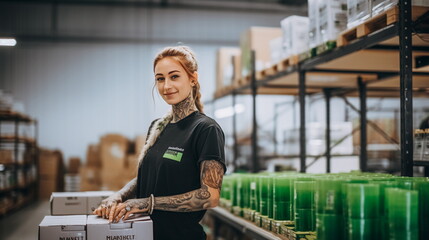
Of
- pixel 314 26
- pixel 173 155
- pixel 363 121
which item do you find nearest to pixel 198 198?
pixel 173 155

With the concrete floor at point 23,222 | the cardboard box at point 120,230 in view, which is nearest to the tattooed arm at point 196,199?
the cardboard box at point 120,230

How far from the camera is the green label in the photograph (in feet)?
6.63

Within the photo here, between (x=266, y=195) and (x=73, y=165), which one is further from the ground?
(x=266, y=195)

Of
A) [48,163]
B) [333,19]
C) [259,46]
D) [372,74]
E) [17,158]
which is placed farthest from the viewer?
[48,163]

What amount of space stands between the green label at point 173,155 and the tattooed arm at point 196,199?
13 cm

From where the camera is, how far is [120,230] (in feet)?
6.01

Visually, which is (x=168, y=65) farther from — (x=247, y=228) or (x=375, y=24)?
(x=247, y=228)

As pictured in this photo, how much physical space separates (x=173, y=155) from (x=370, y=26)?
1.43m

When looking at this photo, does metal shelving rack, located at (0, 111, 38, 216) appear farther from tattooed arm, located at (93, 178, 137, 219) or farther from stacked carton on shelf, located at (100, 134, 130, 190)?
tattooed arm, located at (93, 178, 137, 219)

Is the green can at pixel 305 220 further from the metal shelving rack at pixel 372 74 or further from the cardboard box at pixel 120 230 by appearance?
A: the cardboard box at pixel 120 230

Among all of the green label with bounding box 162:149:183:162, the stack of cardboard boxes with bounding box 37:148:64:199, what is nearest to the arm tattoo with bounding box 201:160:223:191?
the green label with bounding box 162:149:183:162

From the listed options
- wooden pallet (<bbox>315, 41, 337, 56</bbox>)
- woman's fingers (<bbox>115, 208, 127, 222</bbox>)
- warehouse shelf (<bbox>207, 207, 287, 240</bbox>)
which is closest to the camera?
woman's fingers (<bbox>115, 208, 127, 222</bbox>)

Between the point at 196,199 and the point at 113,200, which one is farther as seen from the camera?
the point at 113,200

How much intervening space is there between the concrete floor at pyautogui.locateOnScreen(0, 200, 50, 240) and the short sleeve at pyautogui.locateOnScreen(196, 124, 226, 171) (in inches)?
219
